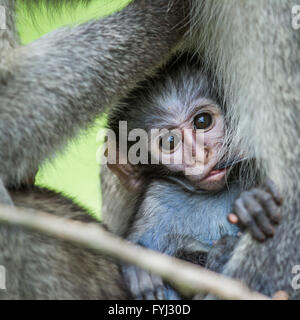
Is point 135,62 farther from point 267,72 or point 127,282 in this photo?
point 127,282

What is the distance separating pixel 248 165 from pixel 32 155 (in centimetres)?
92

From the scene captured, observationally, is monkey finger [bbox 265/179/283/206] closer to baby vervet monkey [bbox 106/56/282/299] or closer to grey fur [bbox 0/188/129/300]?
baby vervet monkey [bbox 106/56/282/299]

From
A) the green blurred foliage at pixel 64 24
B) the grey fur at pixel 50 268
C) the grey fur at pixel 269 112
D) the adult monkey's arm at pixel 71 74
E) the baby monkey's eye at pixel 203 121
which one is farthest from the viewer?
the baby monkey's eye at pixel 203 121

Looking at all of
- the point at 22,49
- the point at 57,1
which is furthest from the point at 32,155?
the point at 57,1

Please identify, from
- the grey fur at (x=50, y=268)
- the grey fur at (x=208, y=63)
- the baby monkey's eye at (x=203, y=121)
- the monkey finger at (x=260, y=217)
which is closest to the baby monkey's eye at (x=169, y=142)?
the baby monkey's eye at (x=203, y=121)

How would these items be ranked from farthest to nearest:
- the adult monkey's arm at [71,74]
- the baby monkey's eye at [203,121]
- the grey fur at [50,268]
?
the baby monkey's eye at [203,121] < the adult monkey's arm at [71,74] < the grey fur at [50,268]

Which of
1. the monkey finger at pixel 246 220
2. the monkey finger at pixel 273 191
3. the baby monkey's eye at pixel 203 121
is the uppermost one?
the baby monkey's eye at pixel 203 121

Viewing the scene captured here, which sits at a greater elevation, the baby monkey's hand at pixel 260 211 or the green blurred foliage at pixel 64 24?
the green blurred foliage at pixel 64 24

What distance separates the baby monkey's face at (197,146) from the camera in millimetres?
2855

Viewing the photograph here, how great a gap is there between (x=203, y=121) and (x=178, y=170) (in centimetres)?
25

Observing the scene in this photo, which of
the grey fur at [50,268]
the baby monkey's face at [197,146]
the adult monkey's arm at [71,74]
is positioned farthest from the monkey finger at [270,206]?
the adult monkey's arm at [71,74]

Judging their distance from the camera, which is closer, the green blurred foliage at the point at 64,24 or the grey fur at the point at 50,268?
the grey fur at the point at 50,268

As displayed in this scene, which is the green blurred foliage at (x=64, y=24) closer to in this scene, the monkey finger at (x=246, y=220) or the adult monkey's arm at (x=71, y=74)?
the adult monkey's arm at (x=71, y=74)

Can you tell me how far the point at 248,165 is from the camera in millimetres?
2818
